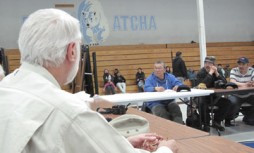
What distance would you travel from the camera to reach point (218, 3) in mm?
13094

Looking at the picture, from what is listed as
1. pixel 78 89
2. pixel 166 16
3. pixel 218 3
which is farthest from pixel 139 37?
pixel 78 89

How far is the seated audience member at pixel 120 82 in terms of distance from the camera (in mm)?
10504

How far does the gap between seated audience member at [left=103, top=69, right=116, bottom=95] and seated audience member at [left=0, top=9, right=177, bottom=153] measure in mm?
8885

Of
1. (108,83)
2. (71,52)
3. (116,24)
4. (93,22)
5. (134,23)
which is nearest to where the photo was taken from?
(71,52)

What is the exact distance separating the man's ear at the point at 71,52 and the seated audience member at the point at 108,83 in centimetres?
885

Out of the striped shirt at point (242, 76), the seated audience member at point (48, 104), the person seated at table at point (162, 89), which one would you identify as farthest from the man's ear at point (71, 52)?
the striped shirt at point (242, 76)

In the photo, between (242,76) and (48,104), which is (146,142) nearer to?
(48,104)

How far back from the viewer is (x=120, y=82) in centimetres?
1060

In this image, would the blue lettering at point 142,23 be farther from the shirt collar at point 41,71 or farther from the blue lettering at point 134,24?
the shirt collar at point 41,71

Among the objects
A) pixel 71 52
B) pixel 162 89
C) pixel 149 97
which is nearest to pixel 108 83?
pixel 162 89

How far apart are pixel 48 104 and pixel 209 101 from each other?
13.9ft

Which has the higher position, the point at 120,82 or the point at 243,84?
the point at 243,84

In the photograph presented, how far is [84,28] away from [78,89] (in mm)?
7923

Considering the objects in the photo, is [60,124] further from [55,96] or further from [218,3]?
[218,3]
